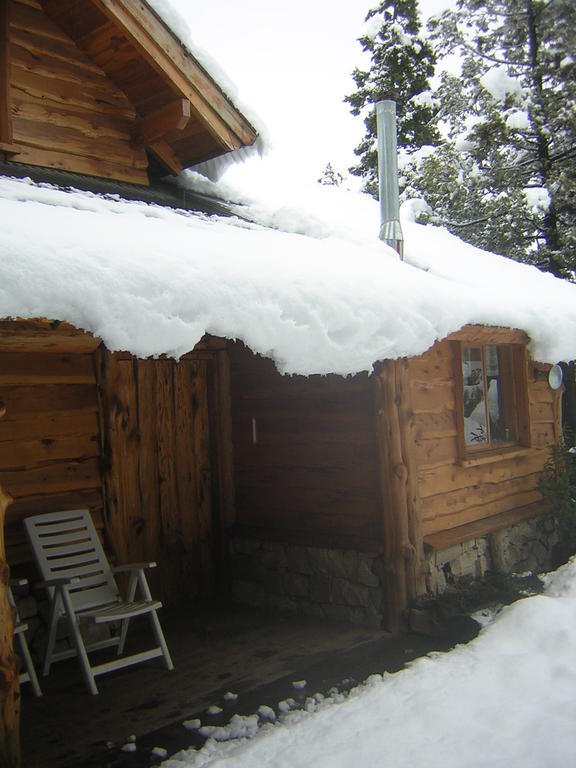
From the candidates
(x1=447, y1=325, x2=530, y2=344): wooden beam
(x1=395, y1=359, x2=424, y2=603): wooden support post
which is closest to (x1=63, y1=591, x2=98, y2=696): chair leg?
(x1=395, y1=359, x2=424, y2=603): wooden support post

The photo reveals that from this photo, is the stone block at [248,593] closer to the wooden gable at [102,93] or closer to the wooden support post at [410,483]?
the wooden support post at [410,483]

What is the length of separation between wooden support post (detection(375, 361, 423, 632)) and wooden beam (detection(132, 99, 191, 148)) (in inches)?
97.6

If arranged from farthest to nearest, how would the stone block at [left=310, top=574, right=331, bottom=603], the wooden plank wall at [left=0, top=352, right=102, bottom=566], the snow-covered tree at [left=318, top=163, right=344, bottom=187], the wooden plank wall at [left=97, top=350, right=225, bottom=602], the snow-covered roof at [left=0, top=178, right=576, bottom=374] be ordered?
the snow-covered tree at [left=318, top=163, right=344, bottom=187] < the stone block at [left=310, top=574, right=331, bottom=603] < the wooden plank wall at [left=97, top=350, right=225, bottom=602] < the wooden plank wall at [left=0, top=352, right=102, bottom=566] < the snow-covered roof at [left=0, top=178, right=576, bottom=374]

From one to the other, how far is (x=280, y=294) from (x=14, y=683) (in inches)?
87.7

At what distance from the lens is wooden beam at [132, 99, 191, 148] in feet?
19.0

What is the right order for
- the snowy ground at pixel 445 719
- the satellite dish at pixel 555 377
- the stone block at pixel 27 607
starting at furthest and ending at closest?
the satellite dish at pixel 555 377, the stone block at pixel 27 607, the snowy ground at pixel 445 719

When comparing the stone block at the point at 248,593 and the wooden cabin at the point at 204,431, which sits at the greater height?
the wooden cabin at the point at 204,431

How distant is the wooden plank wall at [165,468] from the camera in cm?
579

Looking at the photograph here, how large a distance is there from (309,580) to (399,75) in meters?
15.9

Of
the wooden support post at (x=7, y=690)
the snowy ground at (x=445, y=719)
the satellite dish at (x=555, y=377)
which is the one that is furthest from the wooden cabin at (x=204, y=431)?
the wooden support post at (x=7, y=690)

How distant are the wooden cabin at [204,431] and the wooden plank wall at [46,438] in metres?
0.01

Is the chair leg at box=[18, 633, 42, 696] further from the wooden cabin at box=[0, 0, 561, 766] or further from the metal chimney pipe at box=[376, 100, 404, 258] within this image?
the metal chimney pipe at box=[376, 100, 404, 258]

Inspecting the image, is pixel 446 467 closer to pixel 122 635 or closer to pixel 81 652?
pixel 122 635

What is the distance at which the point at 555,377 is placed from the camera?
27.6ft
